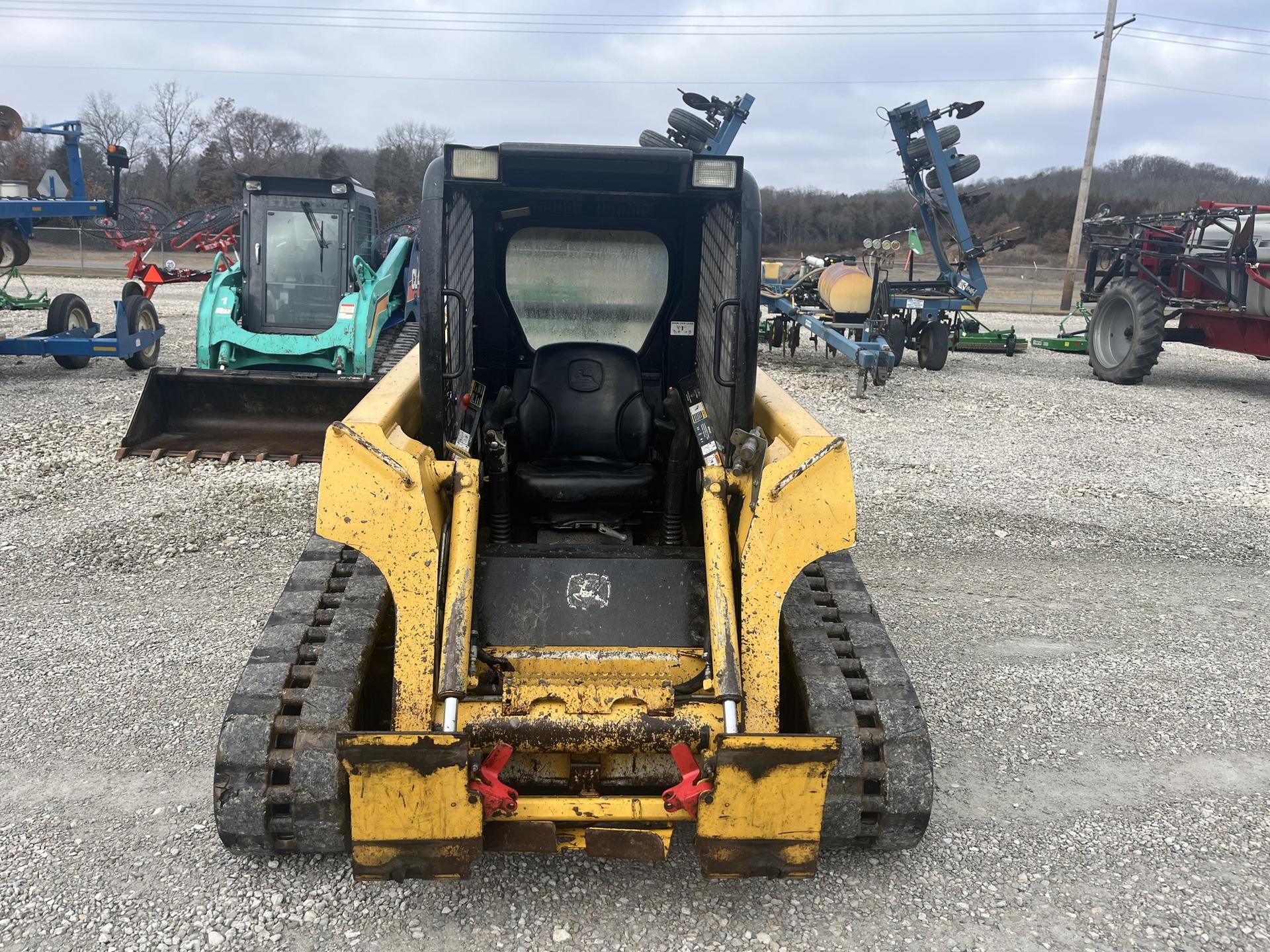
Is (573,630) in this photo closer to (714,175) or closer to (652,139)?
(714,175)

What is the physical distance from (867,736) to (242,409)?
618cm

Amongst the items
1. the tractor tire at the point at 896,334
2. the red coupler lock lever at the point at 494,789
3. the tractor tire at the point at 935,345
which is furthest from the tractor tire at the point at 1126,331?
the red coupler lock lever at the point at 494,789

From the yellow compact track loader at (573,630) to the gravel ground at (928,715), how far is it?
0.21 m

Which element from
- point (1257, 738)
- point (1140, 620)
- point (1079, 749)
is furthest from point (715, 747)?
point (1140, 620)

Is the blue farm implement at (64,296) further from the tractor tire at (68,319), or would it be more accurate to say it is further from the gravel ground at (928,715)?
the gravel ground at (928,715)

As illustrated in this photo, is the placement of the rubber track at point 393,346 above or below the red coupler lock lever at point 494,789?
above

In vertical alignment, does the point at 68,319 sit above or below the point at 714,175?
below

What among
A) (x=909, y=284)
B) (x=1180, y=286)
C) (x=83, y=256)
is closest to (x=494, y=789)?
(x=909, y=284)

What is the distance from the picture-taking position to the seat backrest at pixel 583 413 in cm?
399

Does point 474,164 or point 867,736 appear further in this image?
point 474,164

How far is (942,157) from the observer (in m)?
12.2

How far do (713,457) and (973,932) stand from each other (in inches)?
67.1

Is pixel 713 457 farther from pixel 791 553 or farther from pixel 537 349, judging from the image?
pixel 537 349

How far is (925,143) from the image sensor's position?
12312 mm
